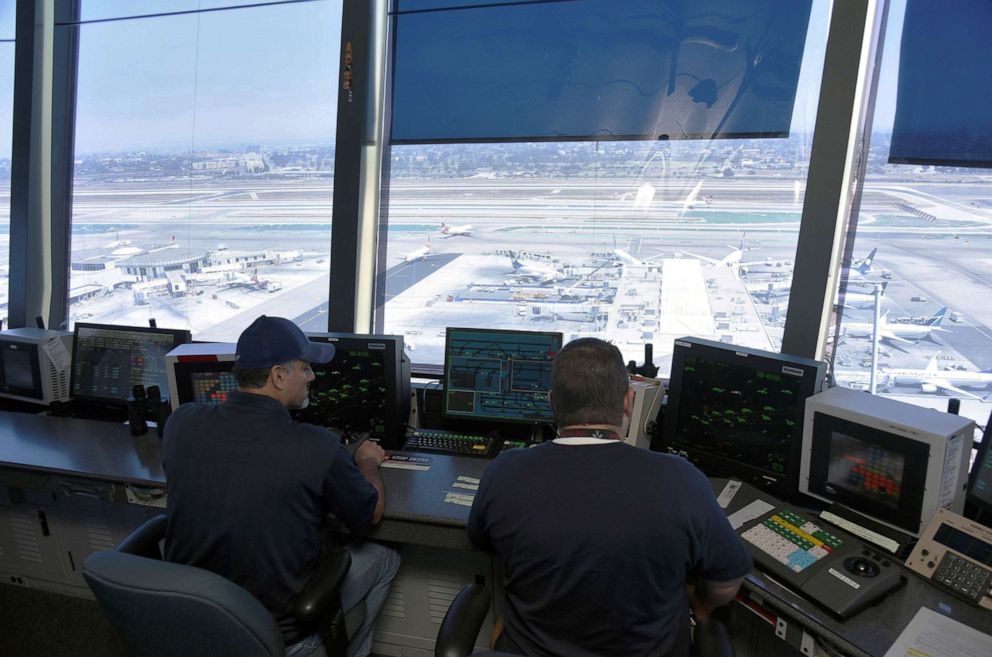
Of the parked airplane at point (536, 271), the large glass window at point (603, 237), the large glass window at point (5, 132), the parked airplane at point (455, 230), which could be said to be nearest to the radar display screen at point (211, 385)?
the large glass window at point (603, 237)

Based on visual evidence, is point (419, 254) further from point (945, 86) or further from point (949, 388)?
point (949, 388)

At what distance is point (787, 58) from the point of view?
2314 mm

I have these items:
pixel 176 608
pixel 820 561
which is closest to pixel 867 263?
pixel 820 561

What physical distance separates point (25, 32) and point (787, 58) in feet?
13.2

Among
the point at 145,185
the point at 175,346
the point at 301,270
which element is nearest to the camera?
the point at 175,346

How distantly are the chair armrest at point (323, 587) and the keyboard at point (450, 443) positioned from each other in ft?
2.17

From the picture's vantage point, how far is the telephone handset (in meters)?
1.42

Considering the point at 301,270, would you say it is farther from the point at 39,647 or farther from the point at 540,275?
the point at 39,647

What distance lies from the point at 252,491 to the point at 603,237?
1859 mm

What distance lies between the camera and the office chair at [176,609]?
110 centimetres

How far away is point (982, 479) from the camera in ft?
5.22

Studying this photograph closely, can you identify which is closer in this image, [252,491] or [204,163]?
[252,491]

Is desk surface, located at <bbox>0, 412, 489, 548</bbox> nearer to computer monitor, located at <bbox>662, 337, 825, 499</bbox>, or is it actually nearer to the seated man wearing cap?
the seated man wearing cap

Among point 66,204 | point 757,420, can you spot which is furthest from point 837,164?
point 66,204
